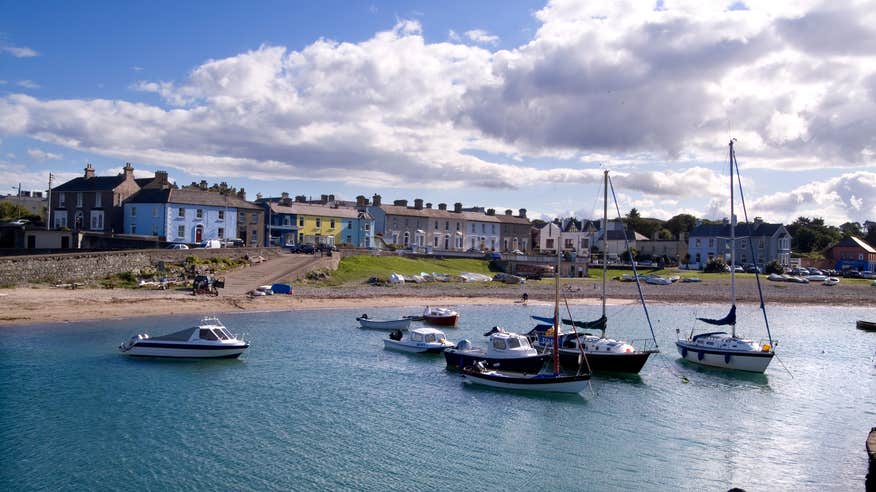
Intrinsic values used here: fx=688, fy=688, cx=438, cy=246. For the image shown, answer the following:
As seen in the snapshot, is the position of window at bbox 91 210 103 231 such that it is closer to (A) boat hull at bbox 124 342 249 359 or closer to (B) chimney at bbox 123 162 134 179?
(B) chimney at bbox 123 162 134 179

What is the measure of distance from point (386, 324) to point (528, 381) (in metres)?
21.7

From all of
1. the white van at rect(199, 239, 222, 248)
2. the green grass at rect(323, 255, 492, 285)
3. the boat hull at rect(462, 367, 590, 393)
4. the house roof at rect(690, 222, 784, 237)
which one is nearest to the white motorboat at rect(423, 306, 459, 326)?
the boat hull at rect(462, 367, 590, 393)

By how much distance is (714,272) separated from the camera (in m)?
111

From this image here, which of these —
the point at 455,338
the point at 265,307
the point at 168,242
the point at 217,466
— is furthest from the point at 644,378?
the point at 168,242

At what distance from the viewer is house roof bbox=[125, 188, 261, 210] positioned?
3381 inches

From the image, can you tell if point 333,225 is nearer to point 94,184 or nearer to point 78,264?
point 94,184

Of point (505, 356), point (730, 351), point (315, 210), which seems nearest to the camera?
point (505, 356)

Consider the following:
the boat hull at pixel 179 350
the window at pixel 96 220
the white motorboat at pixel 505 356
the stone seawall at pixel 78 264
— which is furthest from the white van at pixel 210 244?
the white motorboat at pixel 505 356

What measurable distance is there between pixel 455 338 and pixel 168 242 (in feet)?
155

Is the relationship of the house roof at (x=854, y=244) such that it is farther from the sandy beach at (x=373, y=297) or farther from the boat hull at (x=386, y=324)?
the boat hull at (x=386, y=324)

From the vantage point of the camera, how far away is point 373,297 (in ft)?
235

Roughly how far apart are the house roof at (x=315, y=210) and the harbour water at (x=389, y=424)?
190 feet

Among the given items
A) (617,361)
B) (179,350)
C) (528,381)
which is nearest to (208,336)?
(179,350)

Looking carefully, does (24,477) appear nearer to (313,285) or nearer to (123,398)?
(123,398)
